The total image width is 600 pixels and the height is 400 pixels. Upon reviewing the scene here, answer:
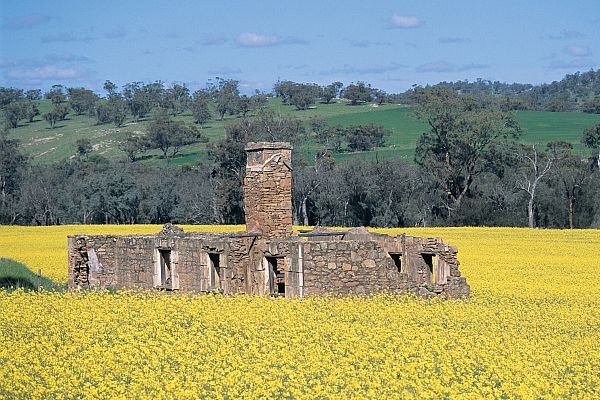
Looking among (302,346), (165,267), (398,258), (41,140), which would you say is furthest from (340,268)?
(41,140)

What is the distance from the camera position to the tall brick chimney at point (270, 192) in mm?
25656

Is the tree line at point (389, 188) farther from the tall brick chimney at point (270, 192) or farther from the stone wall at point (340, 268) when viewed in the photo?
the stone wall at point (340, 268)

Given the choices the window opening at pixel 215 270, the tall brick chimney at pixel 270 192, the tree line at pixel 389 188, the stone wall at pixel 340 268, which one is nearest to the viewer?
the stone wall at pixel 340 268

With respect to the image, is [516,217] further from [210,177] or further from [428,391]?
Answer: [428,391]

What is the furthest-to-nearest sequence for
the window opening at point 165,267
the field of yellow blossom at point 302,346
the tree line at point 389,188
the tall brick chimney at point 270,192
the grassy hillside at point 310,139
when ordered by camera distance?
the grassy hillside at point 310,139 → the tree line at point 389,188 → the window opening at point 165,267 → the tall brick chimney at point 270,192 → the field of yellow blossom at point 302,346

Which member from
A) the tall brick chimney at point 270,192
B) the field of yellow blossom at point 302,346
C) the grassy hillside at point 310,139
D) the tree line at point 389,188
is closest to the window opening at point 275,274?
the tall brick chimney at point 270,192

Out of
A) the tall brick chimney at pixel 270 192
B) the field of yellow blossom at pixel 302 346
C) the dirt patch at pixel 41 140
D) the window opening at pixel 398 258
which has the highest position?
the dirt patch at pixel 41 140

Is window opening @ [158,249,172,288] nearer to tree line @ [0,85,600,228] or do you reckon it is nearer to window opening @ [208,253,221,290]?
window opening @ [208,253,221,290]

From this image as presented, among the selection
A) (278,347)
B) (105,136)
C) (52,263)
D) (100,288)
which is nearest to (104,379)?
(278,347)

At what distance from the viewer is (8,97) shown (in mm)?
168500

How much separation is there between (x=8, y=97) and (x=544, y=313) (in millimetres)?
157947

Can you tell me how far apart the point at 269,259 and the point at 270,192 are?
6.68 feet

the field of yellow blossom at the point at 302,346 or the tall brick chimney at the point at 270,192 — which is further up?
the tall brick chimney at the point at 270,192

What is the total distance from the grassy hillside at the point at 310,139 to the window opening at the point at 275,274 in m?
62.7
